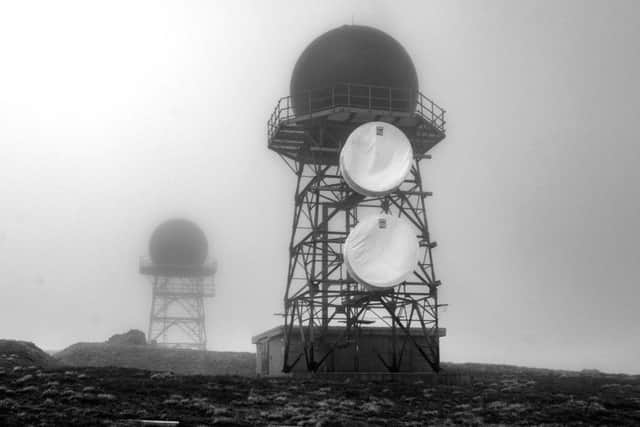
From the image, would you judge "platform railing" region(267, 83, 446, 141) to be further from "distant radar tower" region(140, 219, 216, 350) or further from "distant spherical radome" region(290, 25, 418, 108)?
"distant radar tower" region(140, 219, 216, 350)

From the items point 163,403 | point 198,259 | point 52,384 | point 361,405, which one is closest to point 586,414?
point 361,405

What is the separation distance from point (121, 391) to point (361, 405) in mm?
8638

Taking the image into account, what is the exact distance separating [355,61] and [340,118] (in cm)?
306

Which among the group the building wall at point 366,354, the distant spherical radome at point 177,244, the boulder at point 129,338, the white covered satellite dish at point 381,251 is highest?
the distant spherical radome at point 177,244

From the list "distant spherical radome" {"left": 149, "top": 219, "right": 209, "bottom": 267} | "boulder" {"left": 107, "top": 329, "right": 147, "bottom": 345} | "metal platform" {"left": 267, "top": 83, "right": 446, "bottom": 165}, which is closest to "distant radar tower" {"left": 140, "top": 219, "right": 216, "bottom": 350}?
"distant spherical radome" {"left": 149, "top": 219, "right": 209, "bottom": 267}

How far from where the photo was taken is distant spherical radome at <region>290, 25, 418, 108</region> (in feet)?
136

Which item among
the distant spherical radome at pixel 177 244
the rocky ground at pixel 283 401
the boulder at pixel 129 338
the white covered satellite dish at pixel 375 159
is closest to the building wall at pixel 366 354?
the rocky ground at pixel 283 401

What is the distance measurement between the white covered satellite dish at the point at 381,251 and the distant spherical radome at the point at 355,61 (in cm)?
836

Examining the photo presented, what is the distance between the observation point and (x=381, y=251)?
3672 centimetres

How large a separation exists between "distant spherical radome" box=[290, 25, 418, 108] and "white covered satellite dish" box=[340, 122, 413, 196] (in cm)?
384

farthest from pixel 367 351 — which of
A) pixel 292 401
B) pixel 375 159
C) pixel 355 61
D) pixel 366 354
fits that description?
pixel 355 61

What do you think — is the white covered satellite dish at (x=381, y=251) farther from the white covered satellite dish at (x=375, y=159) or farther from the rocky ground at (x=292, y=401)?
the rocky ground at (x=292, y=401)

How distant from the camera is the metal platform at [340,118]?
40.8m

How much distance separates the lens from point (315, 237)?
4103cm
